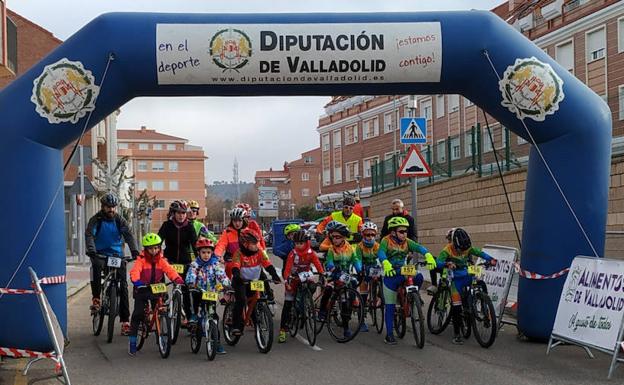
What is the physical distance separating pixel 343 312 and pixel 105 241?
3.57 m

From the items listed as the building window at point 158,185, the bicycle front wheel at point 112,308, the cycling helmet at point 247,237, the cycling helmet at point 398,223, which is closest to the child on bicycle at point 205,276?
the cycling helmet at point 247,237

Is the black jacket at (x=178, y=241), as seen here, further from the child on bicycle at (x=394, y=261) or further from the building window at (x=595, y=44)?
the building window at (x=595, y=44)

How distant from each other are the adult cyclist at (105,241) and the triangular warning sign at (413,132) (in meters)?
6.99

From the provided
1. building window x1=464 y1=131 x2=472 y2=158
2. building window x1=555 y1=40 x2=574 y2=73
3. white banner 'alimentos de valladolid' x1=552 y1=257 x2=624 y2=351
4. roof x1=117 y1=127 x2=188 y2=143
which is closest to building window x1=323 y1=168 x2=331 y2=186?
building window x1=555 y1=40 x2=574 y2=73

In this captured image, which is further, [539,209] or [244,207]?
[244,207]

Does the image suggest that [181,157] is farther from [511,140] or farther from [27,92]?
[27,92]

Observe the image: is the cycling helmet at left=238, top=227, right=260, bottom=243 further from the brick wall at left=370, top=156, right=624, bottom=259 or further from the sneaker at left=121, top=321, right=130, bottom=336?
the brick wall at left=370, top=156, right=624, bottom=259

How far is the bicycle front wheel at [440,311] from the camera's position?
1089 cm

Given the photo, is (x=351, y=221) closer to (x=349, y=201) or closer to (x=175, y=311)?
(x=349, y=201)

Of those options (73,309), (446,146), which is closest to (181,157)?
(446,146)

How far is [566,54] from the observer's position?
3331cm

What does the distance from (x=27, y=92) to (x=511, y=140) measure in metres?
12.6

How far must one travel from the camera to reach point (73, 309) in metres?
15.5

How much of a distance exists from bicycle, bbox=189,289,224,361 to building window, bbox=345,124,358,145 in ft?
183
